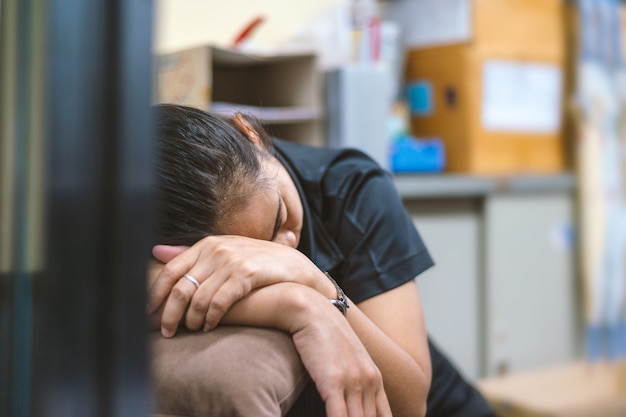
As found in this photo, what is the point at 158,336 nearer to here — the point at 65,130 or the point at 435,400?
the point at 65,130

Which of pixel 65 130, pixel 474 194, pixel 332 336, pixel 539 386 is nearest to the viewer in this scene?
pixel 65 130

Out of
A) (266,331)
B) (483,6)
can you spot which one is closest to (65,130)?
(266,331)

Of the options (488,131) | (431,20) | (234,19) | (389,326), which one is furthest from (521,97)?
(389,326)

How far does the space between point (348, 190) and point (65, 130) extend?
331mm

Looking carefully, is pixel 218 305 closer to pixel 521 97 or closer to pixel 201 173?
pixel 201 173

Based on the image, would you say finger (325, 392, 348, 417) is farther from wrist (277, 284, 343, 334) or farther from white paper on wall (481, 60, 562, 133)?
white paper on wall (481, 60, 562, 133)

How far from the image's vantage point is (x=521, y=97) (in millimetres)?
1992

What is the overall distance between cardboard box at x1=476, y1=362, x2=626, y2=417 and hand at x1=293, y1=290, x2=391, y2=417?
0.35 metres

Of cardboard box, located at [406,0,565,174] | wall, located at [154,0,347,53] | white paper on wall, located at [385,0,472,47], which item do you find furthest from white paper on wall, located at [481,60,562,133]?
wall, located at [154,0,347,53]

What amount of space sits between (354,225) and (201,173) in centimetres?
18

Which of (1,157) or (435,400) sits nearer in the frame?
(1,157)

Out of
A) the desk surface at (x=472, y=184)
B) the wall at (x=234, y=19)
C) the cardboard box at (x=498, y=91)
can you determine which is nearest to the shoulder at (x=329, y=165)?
the desk surface at (x=472, y=184)

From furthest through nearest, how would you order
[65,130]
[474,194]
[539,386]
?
[474,194] → [539,386] → [65,130]

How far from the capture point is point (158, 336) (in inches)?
16.7
